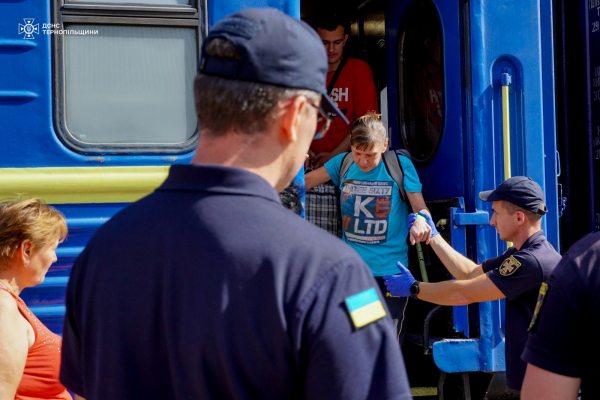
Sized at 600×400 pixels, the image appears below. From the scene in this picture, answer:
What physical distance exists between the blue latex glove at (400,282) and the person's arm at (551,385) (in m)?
1.60

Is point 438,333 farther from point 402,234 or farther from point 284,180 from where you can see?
point 284,180

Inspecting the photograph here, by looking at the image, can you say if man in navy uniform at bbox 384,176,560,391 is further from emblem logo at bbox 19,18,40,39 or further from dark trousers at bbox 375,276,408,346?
emblem logo at bbox 19,18,40,39

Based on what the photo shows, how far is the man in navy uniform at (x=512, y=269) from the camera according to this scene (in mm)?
2512

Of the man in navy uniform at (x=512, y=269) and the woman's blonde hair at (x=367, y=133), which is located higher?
the woman's blonde hair at (x=367, y=133)

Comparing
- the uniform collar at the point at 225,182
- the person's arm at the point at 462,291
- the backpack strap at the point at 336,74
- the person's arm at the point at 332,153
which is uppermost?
the backpack strap at the point at 336,74

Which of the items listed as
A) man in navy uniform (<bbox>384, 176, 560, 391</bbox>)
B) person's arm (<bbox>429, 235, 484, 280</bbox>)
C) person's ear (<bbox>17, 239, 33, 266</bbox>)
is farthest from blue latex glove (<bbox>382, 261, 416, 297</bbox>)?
person's ear (<bbox>17, 239, 33, 266</bbox>)

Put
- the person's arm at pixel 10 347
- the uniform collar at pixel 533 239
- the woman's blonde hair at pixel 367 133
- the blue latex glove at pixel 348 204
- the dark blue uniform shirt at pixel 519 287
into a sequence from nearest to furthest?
the person's arm at pixel 10 347 → the dark blue uniform shirt at pixel 519 287 → the uniform collar at pixel 533 239 → the woman's blonde hair at pixel 367 133 → the blue latex glove at pixel 348 204

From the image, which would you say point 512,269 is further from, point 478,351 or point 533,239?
point 478,351

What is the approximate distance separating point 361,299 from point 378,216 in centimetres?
253

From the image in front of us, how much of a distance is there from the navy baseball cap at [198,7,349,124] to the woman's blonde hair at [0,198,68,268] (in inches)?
45.4

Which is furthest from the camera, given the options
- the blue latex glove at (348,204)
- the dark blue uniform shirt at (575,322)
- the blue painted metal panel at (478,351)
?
the blue latex glove at (348,204)

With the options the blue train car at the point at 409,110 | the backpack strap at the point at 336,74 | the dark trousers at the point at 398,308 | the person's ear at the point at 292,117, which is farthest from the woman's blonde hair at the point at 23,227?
the backpack strap at the point at 336,74

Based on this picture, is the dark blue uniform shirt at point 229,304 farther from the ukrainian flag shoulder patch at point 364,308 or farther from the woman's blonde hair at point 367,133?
the woman's blonde hair at point 367,133

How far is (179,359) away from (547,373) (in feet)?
2.93
